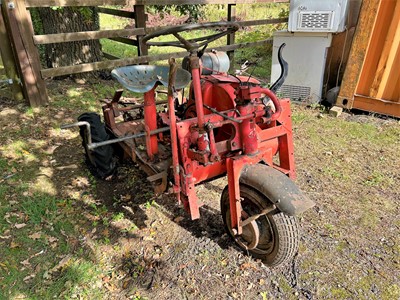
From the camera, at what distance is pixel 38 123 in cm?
473

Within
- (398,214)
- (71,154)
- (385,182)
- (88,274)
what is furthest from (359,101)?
(88,274)

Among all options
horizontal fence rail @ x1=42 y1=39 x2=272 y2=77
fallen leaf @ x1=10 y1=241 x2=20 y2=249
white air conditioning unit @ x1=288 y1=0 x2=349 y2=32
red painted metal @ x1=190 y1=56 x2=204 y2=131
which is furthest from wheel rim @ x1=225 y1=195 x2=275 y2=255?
white air conditioning unit @ x1=288 y1=0 x2=349 y2=32

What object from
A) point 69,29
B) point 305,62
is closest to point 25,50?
point 69,29

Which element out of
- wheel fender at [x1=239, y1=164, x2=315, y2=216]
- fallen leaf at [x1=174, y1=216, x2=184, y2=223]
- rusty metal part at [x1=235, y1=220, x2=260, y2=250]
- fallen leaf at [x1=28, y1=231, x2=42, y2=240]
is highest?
wheel fender at [x1=239, y1=164, x2=315, y2=216]

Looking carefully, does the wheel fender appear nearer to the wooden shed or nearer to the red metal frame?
the red metal frame

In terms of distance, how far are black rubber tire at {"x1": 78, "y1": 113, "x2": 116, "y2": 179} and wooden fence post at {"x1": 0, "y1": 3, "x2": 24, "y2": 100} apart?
2116 millimetres

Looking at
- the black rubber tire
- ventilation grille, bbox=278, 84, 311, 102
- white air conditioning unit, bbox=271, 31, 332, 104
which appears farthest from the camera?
ventilation grille, bbox=278, 84, 311, 102

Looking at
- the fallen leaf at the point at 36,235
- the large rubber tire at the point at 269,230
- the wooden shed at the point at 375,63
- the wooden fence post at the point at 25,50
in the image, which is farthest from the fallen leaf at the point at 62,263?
the wooden shed at the point at 375,63

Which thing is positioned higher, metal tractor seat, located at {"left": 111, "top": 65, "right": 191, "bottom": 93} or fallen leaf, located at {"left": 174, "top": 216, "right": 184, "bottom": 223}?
metal tractor seat, located at {"left": 111, "top": 65, "right": 191, "bottom": 93}

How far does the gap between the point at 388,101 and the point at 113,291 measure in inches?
183

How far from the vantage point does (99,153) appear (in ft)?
11.2

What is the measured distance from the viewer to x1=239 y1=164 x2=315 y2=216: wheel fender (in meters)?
2.22

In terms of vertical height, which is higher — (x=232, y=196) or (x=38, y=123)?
(x=232, y=196)

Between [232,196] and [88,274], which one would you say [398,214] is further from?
[88,274]
